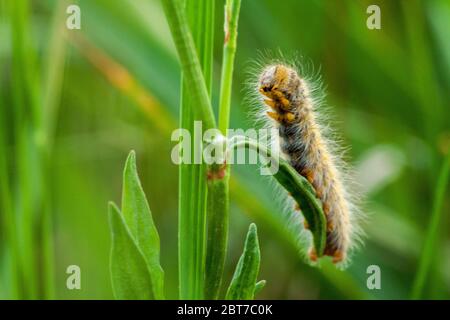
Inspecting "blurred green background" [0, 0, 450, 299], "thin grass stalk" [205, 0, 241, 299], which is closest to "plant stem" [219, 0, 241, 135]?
"thin grass stalk" [205, 0, 241, 299]

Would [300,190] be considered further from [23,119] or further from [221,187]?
[23,119]

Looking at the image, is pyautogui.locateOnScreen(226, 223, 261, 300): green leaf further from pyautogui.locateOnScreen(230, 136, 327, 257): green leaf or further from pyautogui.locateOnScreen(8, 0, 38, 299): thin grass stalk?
pyautogui.locateOnScreen(8, 0, 38, 299): thin grass stalk

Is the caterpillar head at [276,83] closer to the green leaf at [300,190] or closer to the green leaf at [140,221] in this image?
the green leaf at [300,190]

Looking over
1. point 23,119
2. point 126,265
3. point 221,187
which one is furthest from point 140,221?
point 23,119

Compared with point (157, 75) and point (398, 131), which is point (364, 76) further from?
point (157, 75)

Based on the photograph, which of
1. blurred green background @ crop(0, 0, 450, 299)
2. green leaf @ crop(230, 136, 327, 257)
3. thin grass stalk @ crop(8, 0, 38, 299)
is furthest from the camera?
blurred green background @ crop(0, 0, 450, 299)

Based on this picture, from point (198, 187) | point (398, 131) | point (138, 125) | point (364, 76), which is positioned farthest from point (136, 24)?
Result: point (198, 187)
